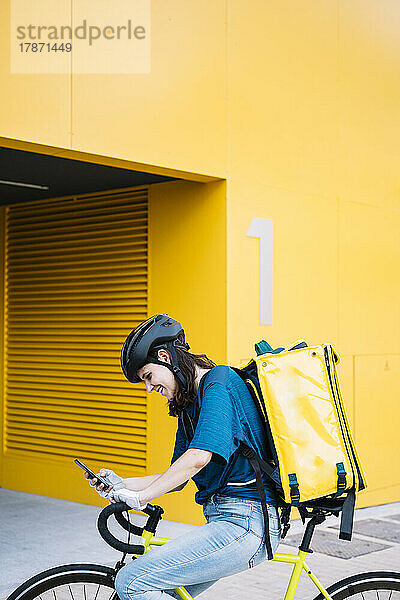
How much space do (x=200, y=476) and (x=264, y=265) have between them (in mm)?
4848

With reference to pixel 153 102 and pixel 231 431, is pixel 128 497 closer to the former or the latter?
pixel 231 431

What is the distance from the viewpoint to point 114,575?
320 centimetres

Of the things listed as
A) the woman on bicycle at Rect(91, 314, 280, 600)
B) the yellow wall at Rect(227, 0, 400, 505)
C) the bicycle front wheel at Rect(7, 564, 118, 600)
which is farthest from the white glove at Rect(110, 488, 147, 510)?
the yellow wall at Rect(227, 0, 400, 505)

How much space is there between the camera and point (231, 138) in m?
7.71

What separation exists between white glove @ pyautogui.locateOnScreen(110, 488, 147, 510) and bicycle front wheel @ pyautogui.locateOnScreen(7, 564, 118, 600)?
0.32 metres

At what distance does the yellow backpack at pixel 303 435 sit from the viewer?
A: 10.4 feet

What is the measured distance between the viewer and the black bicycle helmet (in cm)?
323

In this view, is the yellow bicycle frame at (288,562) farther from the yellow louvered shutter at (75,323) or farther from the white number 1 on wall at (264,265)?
the yellow louvered shutter at (75,323)

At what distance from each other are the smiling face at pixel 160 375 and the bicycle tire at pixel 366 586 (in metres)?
0.95

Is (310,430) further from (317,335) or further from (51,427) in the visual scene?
(51,427)

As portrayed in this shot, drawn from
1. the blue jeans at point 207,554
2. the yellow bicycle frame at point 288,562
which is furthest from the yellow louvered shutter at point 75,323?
the blue jeans at point 207,554

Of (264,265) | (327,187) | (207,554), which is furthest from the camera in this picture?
(327,187)

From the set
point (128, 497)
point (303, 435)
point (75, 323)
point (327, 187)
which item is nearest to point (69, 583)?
point (128, 497)

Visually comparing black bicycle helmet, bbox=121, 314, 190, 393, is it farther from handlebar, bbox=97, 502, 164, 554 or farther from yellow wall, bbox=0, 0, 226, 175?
yellow wall, bbox=0, 0, 226, 175
